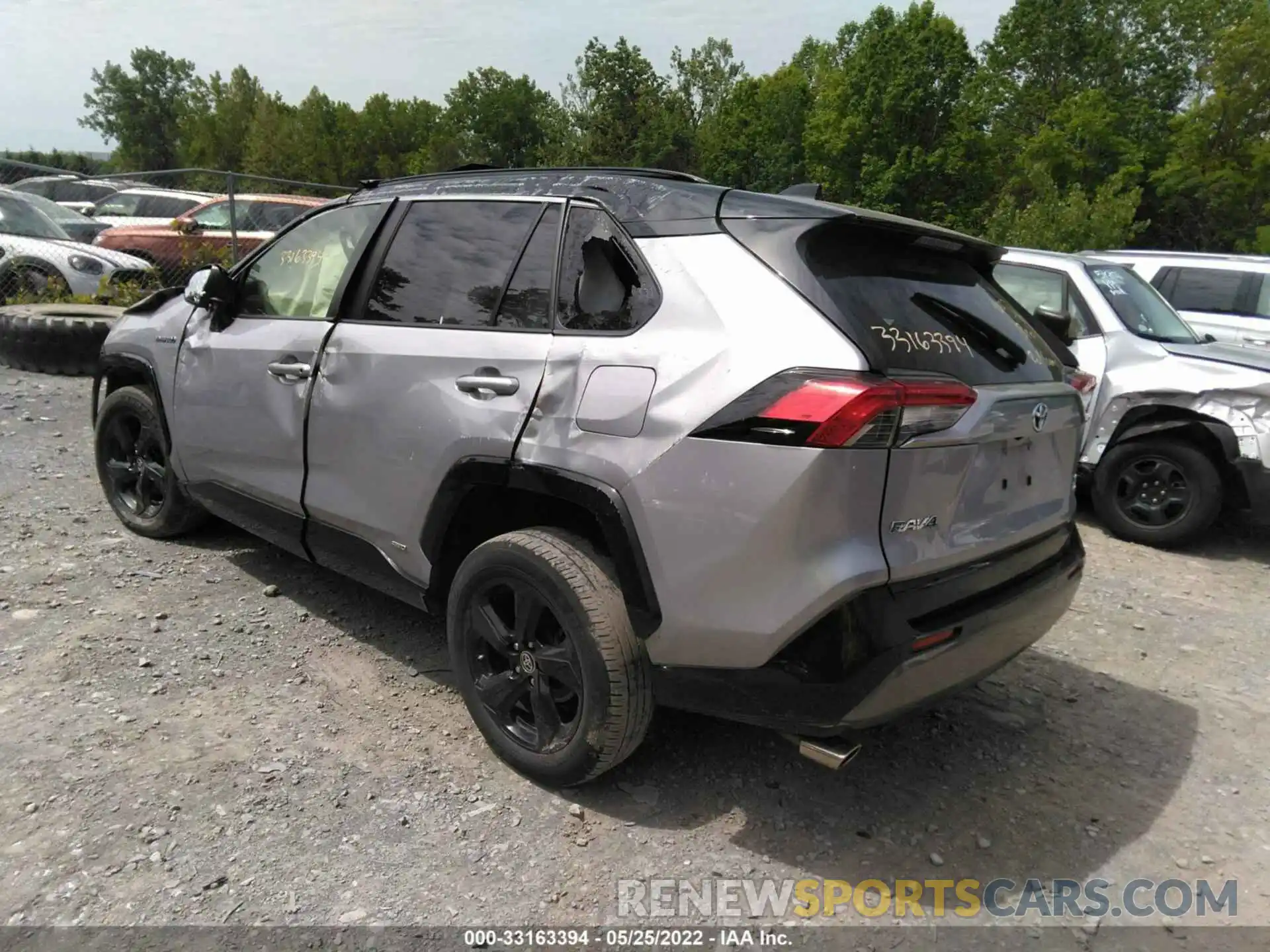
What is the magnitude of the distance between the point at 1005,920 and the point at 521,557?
5.55ft

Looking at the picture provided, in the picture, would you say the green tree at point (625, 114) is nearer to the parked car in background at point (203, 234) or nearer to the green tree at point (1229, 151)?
the green tree at point (1229, 151)

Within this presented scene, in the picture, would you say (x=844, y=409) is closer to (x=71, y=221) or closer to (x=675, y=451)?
(x=675, y=451)

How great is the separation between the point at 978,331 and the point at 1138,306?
175 inches

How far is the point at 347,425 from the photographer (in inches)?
130

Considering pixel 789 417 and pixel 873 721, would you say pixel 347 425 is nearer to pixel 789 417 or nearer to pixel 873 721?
pixel 789 417

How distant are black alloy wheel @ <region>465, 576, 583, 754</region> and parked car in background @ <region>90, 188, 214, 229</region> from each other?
12.6 m

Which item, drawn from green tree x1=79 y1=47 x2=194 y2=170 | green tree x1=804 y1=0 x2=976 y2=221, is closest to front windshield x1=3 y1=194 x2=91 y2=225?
green tree x1=804 y1=0 x2=976 y2=221

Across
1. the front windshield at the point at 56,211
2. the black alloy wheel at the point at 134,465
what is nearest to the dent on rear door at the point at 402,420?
the black alloy wheel at the point at 134,465

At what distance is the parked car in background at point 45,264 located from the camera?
33.0 ft

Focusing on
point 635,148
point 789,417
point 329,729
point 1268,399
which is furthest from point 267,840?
point 635,148

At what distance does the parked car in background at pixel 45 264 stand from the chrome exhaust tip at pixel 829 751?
10.3 metres

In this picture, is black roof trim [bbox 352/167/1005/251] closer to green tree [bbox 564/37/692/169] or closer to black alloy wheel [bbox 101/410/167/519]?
black alloy wheel [bbox 101/410/167/519]

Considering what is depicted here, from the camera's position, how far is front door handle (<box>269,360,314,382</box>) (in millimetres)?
3520

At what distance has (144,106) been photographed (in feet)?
273
